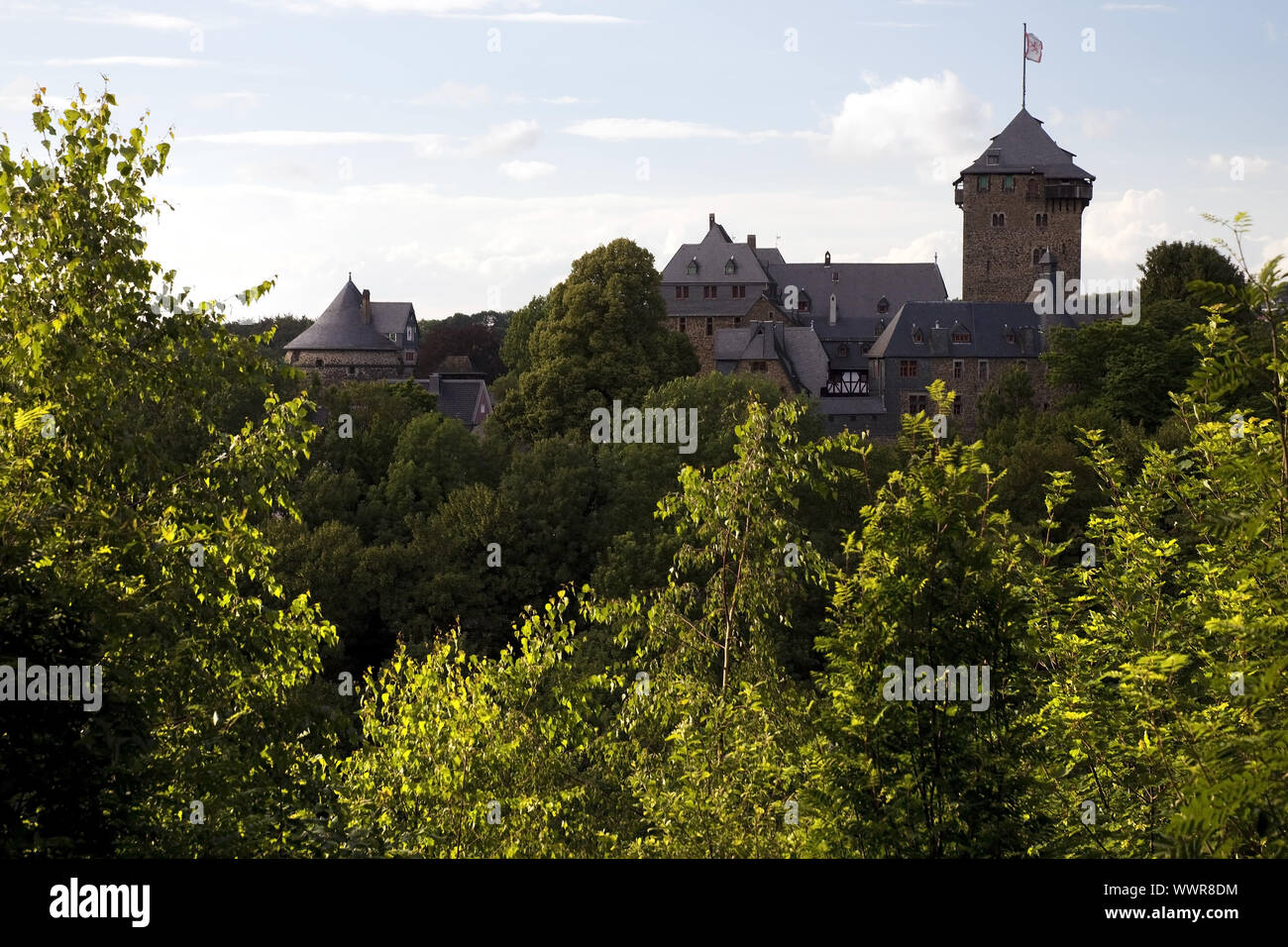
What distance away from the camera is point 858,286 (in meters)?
109

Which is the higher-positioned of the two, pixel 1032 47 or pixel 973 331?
pixel 1032 47

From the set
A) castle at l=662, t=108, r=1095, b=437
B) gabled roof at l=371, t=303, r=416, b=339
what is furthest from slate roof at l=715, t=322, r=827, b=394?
gabled roof at l=371, t=303, r=416, b=339

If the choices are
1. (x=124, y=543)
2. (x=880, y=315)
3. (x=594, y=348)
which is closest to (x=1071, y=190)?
(x=880, y=315)

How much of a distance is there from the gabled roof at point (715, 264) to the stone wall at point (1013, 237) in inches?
597

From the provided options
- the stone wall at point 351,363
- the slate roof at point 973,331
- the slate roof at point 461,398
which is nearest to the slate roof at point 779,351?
the slate roof at point 973,331

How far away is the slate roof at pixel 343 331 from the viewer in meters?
95.9

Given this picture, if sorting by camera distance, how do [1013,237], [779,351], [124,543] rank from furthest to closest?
[1013,237] < [779,351] < [124,543]

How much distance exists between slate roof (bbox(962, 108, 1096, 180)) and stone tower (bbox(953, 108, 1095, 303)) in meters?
0.07

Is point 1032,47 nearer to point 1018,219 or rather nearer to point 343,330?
point 1018,219

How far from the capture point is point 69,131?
12.1 m

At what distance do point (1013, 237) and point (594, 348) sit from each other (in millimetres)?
43641

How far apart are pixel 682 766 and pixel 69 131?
8113 millimetres

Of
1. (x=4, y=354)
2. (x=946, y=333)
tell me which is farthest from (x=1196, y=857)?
(x=946, y=333)
